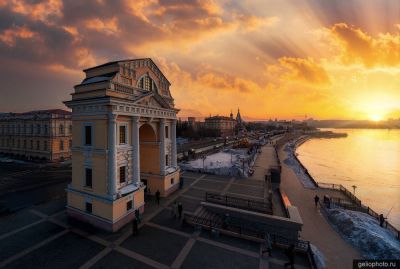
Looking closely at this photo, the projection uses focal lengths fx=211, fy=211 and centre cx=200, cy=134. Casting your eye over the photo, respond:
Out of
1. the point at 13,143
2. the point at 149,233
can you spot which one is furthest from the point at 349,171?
the point at 13,143

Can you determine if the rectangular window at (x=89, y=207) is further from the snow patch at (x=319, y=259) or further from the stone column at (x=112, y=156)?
the snow patch at (x=319, y=259)

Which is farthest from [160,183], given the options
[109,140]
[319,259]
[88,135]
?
[319,259]

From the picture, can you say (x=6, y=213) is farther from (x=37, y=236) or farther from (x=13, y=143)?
(x=13, y=143)

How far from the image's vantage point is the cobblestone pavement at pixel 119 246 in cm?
1268

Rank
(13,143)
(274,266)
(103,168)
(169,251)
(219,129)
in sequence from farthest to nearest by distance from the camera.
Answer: (219,129), (13,143), (103,168), (169,251), (274,266)

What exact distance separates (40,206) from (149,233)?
41.2ft

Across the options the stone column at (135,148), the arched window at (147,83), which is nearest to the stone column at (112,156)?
the stone column at (135,148)

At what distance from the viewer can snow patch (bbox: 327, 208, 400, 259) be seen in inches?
621

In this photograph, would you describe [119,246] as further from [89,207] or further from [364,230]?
[364,230]

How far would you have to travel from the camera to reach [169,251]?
13.9m

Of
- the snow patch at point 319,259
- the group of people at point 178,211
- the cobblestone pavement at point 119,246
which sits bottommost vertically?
the snow patch at point 319,259

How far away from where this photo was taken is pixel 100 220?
16.6 metres

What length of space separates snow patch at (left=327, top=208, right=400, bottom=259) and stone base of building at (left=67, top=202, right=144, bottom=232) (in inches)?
731

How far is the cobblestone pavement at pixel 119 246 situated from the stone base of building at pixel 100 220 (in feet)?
1.36
